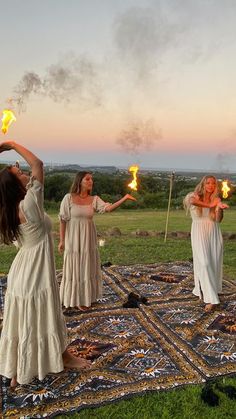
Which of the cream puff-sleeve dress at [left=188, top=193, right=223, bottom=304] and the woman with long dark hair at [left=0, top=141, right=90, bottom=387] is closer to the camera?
the woman with long dark hair at [left=0, top=141, right=90, bottom=387]

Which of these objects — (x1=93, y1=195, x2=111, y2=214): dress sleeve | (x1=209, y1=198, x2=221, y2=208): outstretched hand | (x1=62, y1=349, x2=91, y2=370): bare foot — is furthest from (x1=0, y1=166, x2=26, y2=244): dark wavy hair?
(x1=209, y1=198, x2=221, y2=208): outstretched hand

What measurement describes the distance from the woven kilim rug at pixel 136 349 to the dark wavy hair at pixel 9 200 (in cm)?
163

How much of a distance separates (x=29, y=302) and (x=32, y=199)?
101 cm

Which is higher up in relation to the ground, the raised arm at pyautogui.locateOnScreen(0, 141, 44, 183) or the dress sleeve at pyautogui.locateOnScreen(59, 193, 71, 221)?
the raised arm at pyautogui.locateOnScreen(0, 141, 44, 183)

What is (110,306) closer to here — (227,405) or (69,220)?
(69,220)

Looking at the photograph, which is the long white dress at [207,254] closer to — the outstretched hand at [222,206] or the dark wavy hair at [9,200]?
the outstretched hand at [222,206]

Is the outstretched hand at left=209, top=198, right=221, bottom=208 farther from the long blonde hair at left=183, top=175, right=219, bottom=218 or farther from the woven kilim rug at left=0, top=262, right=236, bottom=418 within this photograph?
the woven kilim rug at left=0, top=262, right=236, bottom=418

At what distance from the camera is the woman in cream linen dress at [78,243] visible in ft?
19.4

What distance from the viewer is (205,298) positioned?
6.02 metres

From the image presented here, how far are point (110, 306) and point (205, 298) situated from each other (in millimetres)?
1567

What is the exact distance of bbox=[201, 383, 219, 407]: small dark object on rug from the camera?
349 centimetres

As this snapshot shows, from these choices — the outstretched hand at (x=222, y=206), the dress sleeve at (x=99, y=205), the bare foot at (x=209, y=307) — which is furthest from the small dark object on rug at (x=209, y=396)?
the dress sleeve at (x=99, y=205)

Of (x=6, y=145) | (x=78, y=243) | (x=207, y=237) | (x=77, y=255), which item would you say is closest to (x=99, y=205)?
(x=78, y=243)

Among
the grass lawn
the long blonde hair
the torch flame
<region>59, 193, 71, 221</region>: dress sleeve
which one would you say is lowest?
the grass lawn
